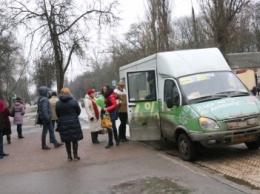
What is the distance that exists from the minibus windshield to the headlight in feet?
2.07

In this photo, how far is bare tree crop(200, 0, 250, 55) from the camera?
2658cm

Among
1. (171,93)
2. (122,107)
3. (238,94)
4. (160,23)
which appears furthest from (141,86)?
(160,23)

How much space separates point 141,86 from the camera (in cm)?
1127

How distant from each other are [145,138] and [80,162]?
1910 mm

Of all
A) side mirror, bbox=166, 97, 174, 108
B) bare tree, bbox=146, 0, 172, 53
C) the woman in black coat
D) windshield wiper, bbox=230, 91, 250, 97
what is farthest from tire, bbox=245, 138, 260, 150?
bare tree, bbox=146, 0, 172, 53

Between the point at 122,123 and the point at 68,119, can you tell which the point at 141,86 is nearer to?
the point at 122,123

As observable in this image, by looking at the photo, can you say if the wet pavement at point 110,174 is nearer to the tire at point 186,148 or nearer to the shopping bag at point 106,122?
the tire at point 186,148

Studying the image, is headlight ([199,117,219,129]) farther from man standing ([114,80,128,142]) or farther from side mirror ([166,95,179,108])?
man standing ([114,80,128,142])

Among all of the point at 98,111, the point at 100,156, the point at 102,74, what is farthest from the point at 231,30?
the point at 102,74

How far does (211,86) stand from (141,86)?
2.26m

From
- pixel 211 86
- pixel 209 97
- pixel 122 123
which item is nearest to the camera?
pixel 209 97

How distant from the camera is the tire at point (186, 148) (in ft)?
29.9

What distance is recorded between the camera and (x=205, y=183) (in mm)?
7000

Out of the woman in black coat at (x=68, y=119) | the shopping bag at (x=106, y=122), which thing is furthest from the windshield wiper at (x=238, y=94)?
the shopping bag at (x=106, y=122)
